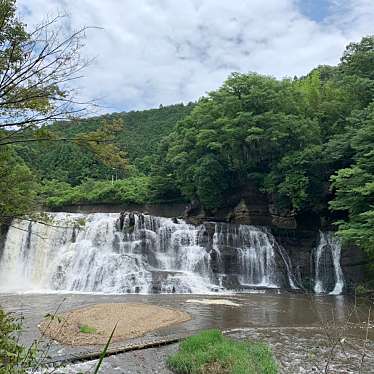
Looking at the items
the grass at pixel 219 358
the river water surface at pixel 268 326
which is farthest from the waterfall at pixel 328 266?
the grass at pixel 219 358

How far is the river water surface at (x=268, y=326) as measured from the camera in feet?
27.0

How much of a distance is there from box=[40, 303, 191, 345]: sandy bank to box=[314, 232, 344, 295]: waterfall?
A: 1087cm

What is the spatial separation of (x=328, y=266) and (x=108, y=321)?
14.6 m

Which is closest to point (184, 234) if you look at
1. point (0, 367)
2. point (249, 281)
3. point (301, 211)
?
point (249, 281)

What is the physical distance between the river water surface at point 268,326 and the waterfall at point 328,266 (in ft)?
8.96

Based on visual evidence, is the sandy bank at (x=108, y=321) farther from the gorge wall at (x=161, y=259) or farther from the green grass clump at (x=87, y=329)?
the gorge wall at (x=161, y=259)

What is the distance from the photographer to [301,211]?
26875 mm

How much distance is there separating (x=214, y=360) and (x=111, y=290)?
13175 millimetres

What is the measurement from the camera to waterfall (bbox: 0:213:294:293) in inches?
843

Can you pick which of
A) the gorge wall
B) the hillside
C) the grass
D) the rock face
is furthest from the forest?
the grass

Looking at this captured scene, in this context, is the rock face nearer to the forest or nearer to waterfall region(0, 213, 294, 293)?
the forest

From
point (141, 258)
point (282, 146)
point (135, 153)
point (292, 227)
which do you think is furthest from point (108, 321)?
point (135, 153)

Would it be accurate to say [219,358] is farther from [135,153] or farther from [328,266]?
[135,153]

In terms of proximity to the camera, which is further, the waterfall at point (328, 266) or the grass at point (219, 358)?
the waterfall at point (328, 266)
